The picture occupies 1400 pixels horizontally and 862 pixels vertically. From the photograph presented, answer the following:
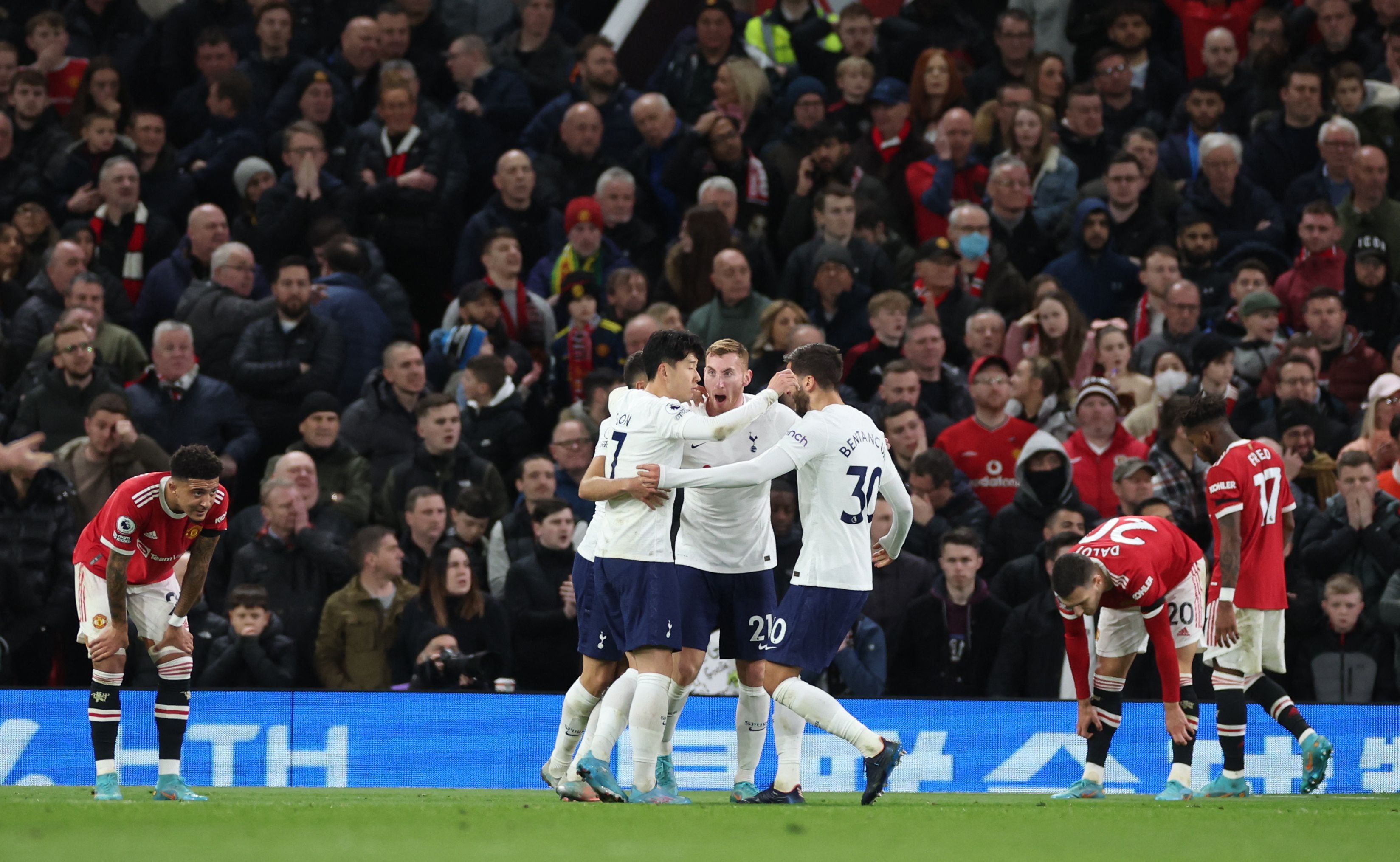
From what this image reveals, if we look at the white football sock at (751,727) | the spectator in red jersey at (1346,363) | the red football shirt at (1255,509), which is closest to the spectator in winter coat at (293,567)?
the white football sock at (751,727)

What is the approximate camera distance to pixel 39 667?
13.7 meters

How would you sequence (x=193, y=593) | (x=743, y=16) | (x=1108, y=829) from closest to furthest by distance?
(x=1108, y=829), (x=193, y=593), (x=743, y=16)

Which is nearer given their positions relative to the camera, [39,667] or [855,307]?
[39,667]

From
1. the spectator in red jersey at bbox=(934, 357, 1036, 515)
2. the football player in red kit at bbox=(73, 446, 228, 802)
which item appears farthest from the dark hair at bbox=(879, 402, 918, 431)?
the football player in red kit at bbox=(73, 446, 228, 802)

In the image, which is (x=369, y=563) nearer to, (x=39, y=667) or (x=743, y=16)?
(x=39, y=667)

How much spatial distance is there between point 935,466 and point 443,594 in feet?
11.7

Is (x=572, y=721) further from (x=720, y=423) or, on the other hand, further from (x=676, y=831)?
(x=676, y=831)

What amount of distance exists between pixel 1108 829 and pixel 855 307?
25.5ft

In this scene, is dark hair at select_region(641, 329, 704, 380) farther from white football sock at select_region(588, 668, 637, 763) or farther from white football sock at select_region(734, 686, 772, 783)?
white football sock at select_region(734, 686, 772, 783)

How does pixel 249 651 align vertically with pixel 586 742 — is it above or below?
above

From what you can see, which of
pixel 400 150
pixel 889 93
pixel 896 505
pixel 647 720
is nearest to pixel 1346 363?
pixel 889 93

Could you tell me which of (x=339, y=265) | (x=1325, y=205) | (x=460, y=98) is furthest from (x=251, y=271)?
(x=1325, y=205)

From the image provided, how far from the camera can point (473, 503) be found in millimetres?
13727

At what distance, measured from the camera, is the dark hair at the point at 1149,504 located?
42.7 feet
